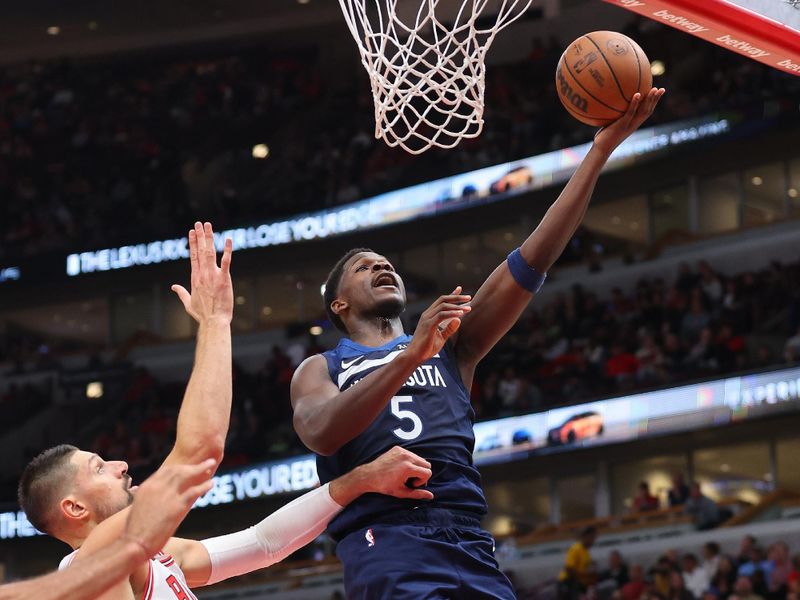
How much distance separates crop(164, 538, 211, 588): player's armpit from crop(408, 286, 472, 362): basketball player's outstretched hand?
1099 millimetres

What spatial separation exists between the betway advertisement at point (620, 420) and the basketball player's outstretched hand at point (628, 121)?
38.8 feet

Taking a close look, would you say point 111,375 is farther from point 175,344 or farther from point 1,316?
point 1,316

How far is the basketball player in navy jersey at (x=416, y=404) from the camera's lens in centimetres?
367

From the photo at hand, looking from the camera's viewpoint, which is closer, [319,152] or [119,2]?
[319,152]

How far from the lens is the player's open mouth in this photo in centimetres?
425

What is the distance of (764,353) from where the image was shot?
609 inches

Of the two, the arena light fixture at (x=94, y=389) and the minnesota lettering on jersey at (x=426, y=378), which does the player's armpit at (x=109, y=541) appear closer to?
the minnesota lettering on jersey at (x=426, y=378)

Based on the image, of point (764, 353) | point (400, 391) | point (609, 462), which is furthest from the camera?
point (609, 462)

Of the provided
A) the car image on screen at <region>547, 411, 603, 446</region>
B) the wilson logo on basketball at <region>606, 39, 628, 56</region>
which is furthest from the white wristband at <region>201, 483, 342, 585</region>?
the car image on screen at <region>547, 411, 603, 446</region>

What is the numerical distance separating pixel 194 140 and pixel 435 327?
22.0 metres

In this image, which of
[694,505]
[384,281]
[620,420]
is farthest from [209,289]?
[620,420]

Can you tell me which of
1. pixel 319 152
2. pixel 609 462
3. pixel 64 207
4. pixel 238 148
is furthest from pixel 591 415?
pixel 64 207

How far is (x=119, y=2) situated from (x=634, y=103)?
22130 millimetres

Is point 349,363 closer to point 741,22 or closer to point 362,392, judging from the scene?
point 362,392
